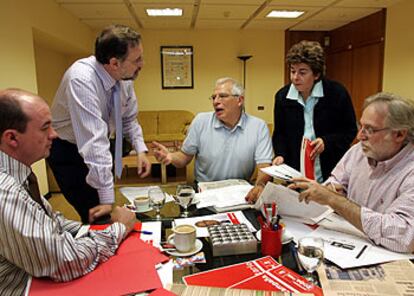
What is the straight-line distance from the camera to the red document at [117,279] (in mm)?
887

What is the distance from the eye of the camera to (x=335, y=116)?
2213 mm

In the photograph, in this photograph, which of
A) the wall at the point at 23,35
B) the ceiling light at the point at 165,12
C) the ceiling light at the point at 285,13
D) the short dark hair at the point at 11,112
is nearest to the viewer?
the short dark hair at the point at 11,112

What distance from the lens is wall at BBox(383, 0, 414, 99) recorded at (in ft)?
16.4

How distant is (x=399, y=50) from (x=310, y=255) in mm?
5405

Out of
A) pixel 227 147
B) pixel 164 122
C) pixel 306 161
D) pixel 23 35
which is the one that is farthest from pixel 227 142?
pixel 164 122

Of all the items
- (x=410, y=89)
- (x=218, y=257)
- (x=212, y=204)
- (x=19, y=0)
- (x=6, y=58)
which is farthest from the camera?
(x=410, y=89)

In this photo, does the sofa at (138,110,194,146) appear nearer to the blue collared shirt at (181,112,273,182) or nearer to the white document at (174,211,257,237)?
the blue collared shirt at (181,112,273,182)

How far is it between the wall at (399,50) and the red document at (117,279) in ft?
17.2

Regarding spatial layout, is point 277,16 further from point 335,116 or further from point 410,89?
point 335,116

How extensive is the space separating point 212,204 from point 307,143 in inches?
34.7

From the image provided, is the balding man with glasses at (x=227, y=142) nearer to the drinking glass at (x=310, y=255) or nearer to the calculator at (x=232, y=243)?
the calculator at (x=232, y=243)

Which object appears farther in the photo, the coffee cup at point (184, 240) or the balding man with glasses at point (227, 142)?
the balding man with glasses at point (227, 142)

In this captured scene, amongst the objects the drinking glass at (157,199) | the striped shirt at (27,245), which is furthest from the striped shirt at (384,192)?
the striped shirt at (27,245)

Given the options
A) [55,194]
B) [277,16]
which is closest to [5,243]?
[55,194]
